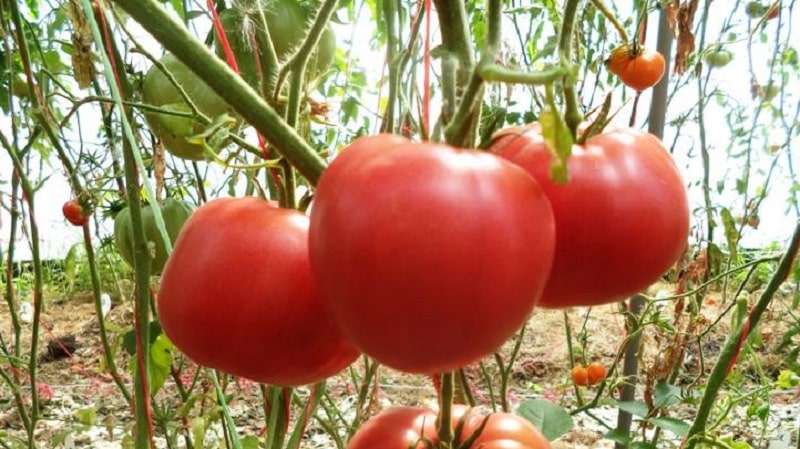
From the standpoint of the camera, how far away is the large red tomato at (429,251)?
0.87 ft

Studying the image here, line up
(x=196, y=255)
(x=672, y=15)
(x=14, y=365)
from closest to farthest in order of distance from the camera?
(x=196, y=255)
(x=672, y=15)
(x=14, y=365)

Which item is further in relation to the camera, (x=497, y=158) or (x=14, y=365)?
(x=14, y=365)

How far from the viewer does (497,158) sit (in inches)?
11.3

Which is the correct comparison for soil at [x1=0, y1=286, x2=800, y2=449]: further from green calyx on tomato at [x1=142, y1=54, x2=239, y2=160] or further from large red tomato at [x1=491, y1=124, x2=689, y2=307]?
large red tomato at [x1=491, y1=124, x2=689, y2=307]

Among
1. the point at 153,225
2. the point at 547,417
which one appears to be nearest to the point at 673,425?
the point at 547,417

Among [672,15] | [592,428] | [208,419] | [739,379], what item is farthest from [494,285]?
[592,428]

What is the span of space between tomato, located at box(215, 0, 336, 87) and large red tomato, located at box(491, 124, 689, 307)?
1.62ft

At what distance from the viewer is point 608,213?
0.32 metres

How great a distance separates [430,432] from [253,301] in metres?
0.19

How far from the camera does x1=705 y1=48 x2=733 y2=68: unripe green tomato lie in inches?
76.3

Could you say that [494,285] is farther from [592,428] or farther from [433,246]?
[592,428]

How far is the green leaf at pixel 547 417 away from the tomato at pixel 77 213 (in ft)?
2.33

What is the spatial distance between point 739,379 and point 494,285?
1869mm

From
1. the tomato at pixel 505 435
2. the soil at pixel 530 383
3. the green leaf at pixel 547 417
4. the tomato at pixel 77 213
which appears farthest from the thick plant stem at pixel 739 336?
the soil at pixel 530 383
